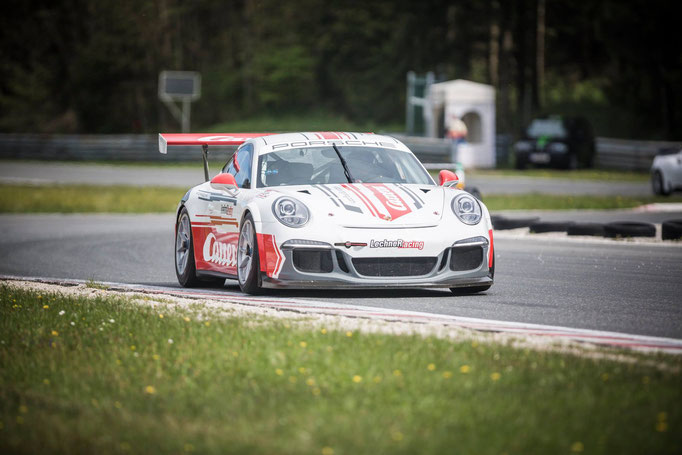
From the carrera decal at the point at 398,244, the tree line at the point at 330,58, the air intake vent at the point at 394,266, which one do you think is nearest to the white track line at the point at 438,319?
the air intake vent at the point at 394,266

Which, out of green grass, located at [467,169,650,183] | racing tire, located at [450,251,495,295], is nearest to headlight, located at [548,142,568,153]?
green grass, located at [467,169,650,183]

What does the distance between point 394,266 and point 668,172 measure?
53.7ft

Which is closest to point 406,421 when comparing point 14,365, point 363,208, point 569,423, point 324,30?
point 569,423

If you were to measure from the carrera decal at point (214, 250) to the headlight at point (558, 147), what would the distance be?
27.1 metres

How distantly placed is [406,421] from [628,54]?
143 feet

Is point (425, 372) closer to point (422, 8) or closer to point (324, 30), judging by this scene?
point (422, 8)

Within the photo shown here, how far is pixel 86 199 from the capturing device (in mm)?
27797

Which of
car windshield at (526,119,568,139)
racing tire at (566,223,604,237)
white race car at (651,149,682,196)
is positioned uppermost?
racing tire at (566,223,604,237)

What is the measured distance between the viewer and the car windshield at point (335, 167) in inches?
407

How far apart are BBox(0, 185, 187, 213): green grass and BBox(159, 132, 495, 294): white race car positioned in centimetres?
1426

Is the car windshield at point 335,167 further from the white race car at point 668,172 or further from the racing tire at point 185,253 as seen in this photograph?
the white race car at point 668,172

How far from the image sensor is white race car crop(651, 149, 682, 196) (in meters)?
24.4

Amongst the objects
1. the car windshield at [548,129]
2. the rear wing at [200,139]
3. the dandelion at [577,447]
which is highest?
the rear wing at [200,139]

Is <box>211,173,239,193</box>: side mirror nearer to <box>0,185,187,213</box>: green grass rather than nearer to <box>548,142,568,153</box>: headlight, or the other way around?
<box>0,185,187,213</box>: green grass
